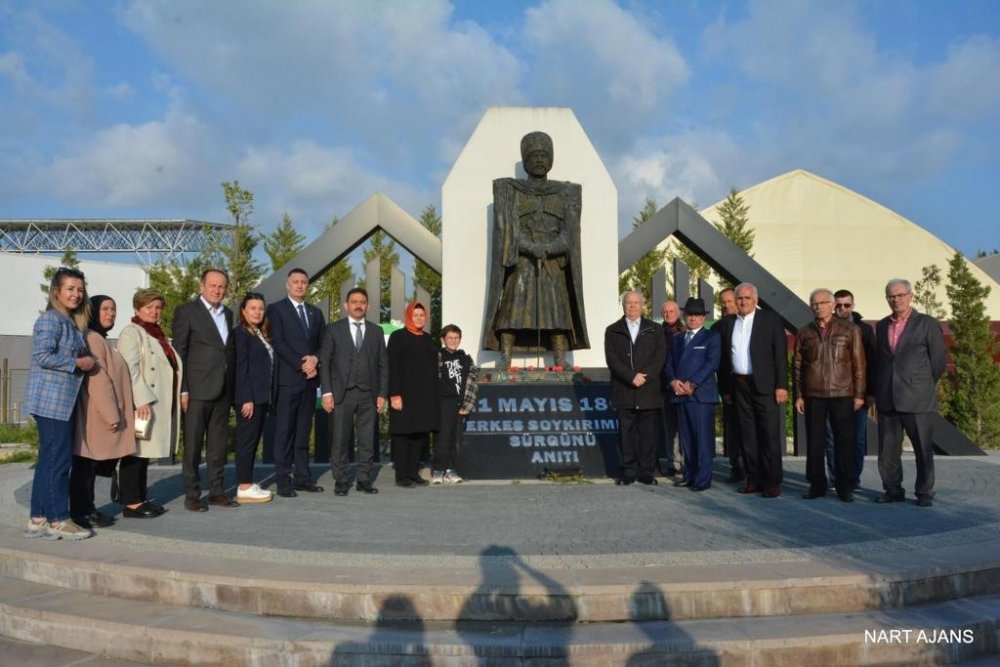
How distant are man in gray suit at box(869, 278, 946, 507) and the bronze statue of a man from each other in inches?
133

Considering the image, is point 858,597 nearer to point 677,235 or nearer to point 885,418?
point 885,418

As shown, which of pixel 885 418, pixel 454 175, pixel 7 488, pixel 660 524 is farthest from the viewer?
pixel 454 175

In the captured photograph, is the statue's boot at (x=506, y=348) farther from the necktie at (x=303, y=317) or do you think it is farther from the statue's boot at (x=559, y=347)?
the necktie at (x=303, y=317)

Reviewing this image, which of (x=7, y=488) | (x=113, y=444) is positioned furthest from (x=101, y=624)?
(x=7, y=488)

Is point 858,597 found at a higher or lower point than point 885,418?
lower

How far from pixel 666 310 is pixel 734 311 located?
2.12 ft

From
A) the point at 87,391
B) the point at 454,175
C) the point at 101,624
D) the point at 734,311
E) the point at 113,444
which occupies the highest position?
the point at 454,175

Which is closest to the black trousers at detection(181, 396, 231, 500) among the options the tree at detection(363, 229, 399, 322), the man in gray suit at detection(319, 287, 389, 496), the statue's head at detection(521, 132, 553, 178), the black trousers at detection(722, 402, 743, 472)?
the man in gray suit at detection(319, 287, 389, 496)

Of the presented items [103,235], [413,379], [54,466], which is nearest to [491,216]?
[413,379]

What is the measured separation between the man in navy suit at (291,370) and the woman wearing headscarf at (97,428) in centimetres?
136

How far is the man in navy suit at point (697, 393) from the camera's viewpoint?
21.3 ft

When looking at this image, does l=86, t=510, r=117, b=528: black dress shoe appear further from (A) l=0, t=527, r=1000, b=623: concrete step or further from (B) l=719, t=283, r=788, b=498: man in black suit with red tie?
(B) l=719, t=283, r=788, b=498: man in black suit with red tie

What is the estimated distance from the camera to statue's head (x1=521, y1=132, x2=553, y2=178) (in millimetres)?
8445

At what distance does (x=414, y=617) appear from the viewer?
11.3 feet
